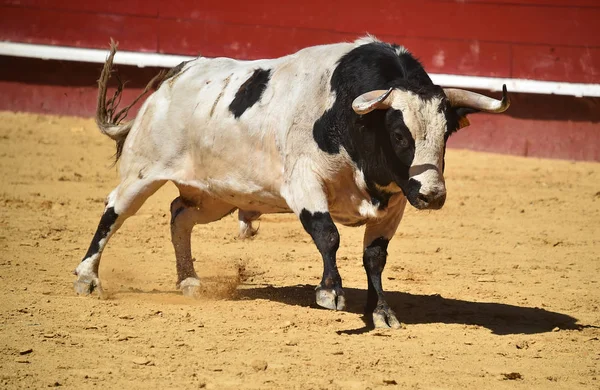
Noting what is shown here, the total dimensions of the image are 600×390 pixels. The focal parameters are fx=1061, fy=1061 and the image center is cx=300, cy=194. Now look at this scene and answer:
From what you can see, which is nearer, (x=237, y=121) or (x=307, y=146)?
(x=307, y=146)

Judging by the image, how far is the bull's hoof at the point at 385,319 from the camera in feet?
14.6

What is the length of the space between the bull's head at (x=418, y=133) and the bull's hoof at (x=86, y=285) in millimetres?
1615

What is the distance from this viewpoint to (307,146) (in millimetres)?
4652

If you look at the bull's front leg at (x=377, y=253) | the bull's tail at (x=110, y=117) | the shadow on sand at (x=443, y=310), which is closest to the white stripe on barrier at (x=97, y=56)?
the bull's tail at (x=110, y=117)

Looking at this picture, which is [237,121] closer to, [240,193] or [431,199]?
[240,193]

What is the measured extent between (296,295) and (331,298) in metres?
0.79

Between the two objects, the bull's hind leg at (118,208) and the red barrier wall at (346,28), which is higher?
the red barrier wall at (346,28)

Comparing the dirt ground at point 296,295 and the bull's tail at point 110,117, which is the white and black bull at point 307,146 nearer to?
the bull's tail at point 110,117

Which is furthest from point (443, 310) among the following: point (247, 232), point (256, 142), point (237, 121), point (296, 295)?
point (247, 232)

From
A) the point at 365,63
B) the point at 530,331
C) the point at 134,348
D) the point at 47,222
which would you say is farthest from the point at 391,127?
the point at 47,222

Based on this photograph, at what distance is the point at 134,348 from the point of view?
392 cm

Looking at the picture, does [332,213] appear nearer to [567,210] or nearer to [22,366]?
[22,366]

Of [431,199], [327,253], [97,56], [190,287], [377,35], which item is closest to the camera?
[431,199]

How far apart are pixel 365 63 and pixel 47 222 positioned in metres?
2.91
